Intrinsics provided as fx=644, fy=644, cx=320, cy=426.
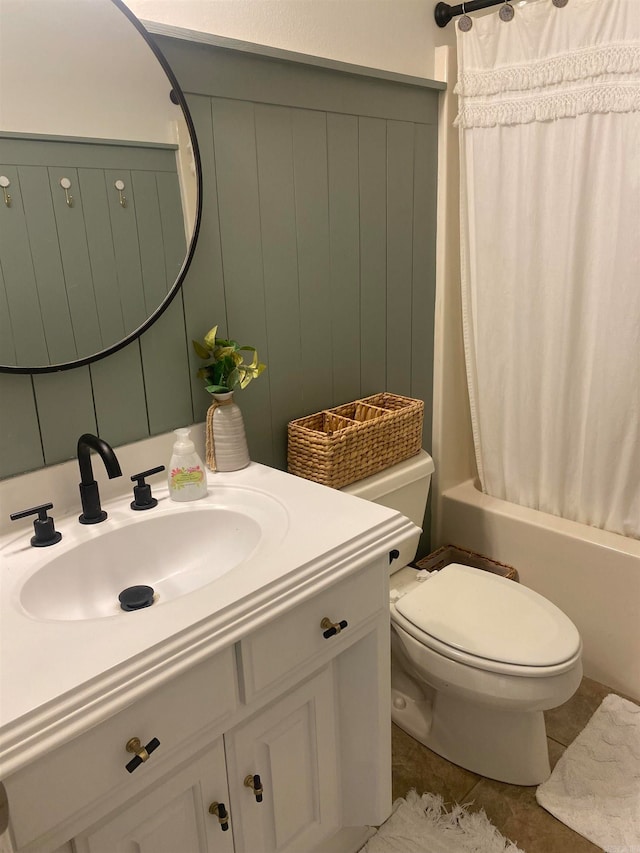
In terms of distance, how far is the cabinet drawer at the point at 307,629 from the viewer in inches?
39.8

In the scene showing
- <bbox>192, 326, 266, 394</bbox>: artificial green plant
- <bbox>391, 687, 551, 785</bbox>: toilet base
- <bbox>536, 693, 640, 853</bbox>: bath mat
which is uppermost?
<bbox>192, 326, 266, 394</bbox>: artificial green plant

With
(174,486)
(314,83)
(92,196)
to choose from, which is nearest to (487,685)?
(174,486)

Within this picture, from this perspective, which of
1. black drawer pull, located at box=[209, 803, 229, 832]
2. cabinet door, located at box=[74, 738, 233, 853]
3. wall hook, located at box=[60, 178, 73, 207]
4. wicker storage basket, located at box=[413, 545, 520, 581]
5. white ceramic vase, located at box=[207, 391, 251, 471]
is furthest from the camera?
wicker storage basket, located at box=[413, 545, 520, 581]

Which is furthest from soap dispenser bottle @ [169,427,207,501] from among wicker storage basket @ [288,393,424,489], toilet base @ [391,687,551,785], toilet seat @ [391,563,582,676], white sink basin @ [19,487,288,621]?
toilet base @ [391,687,551,785]

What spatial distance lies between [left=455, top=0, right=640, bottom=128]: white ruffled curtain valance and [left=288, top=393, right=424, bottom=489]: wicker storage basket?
2.83ft

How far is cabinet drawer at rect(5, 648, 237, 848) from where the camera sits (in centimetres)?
77

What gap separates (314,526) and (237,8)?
43.3 inches

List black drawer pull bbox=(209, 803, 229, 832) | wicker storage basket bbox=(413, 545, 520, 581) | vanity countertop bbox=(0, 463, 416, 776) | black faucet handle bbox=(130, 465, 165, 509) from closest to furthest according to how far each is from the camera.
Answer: vanity countertop bbox=(0, 463, 416, 776)
black drawer pull bbox=(209, 803, 229, 832)
black faucet handle bbox=(130, 465, 165, 509)
wicker storage basket bbox=(413, 545, 520, 581)

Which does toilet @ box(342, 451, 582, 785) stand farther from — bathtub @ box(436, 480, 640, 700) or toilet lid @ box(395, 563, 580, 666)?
bathtub @ box(436, 480, 640, 700)

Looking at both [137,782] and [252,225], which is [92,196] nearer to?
[252,225]

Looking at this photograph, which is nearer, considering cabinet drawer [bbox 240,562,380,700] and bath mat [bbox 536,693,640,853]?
cabinet drawer [bbox 240,562,380,700]

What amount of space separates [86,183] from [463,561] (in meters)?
1.62

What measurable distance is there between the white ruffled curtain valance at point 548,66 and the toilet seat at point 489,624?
1.26 metres

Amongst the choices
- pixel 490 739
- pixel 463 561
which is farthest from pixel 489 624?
pixel 463 561
